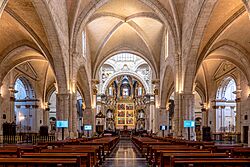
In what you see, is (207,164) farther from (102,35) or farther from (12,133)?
(102,35)

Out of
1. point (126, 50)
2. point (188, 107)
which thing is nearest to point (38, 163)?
point (188, 107)

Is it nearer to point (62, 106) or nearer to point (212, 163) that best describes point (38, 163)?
point (212, 163)

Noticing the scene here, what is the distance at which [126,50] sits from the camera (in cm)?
3803

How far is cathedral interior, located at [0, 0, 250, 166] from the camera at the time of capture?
19609mm

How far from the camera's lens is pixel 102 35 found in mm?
34094

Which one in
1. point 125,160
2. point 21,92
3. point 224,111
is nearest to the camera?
point 125,160

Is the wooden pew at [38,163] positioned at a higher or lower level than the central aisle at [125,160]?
higher

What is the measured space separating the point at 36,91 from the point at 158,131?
1339cm

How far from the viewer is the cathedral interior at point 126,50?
64.3 feet

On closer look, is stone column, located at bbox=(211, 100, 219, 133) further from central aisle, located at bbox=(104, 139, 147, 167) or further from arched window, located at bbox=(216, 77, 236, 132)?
central aisle, located at bbox=(104, 139, 147, 167)

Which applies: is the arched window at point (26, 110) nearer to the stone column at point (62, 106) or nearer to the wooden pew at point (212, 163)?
the stone column at point (62, 106)

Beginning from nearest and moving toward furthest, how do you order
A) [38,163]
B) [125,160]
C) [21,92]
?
[38,163] < [125,160] < [21,92]

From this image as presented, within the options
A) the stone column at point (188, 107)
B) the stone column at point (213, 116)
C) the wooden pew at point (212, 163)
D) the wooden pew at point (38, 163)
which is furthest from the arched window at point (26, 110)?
the wooden pew at point (212, 163)

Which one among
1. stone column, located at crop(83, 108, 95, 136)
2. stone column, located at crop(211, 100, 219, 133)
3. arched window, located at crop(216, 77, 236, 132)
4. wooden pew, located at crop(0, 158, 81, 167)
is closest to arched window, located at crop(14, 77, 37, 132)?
stone column, located at crop(83, 108, 95, 136)
